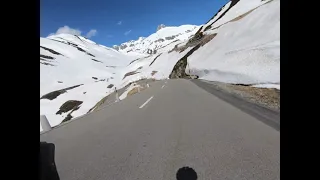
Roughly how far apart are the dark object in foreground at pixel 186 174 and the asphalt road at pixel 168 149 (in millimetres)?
77

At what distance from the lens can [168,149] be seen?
5.96 meters

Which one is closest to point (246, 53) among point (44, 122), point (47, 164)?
point (44, 122)

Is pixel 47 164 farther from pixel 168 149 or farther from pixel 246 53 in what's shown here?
pixel 246 53

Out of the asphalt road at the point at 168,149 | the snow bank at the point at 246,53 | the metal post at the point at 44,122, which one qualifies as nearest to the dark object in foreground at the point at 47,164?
the asphalt road at the point at 168,149

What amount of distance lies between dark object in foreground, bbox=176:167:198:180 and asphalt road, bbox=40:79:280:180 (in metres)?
0.08

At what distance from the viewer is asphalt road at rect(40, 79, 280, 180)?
4578 mm

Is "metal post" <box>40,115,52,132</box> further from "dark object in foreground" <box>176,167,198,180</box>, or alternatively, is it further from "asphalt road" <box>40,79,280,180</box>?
"dark object in foreground" <box>176,167,198,180</box>

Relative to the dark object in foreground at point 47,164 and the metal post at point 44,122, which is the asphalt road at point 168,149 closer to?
the metal post at point 44,122

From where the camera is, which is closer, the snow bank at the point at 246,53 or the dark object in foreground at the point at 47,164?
the dark object in foreground at the point at 47,164

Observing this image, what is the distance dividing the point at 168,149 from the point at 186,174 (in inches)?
60.1

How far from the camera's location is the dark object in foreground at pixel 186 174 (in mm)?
4324
